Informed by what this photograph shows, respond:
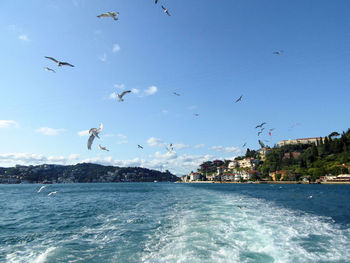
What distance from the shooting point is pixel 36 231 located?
37.4 feet

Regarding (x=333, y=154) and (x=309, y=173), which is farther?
(x=333, y=154)

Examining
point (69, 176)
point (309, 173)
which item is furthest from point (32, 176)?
point (309, 173)

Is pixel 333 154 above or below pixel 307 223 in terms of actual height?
above

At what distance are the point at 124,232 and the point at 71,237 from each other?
2.37m

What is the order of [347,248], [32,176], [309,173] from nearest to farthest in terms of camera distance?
[347,248] < [309,173] < [32,176]

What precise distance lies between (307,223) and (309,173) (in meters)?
90.1

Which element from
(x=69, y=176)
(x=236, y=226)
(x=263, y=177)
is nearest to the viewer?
(x=236, y=226)

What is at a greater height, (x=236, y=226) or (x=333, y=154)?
(x=333, y=154)

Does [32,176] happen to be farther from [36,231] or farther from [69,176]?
[36,231]

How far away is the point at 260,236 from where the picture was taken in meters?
9.35

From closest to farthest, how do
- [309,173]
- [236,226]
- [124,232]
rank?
[124,232]
[236,226]
[309,173]

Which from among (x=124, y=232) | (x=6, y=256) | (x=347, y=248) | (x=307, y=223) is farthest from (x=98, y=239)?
(x=307, y=223)

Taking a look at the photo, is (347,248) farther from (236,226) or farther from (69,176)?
(69,176)

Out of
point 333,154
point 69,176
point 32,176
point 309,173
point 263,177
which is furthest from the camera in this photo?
point 69,176
